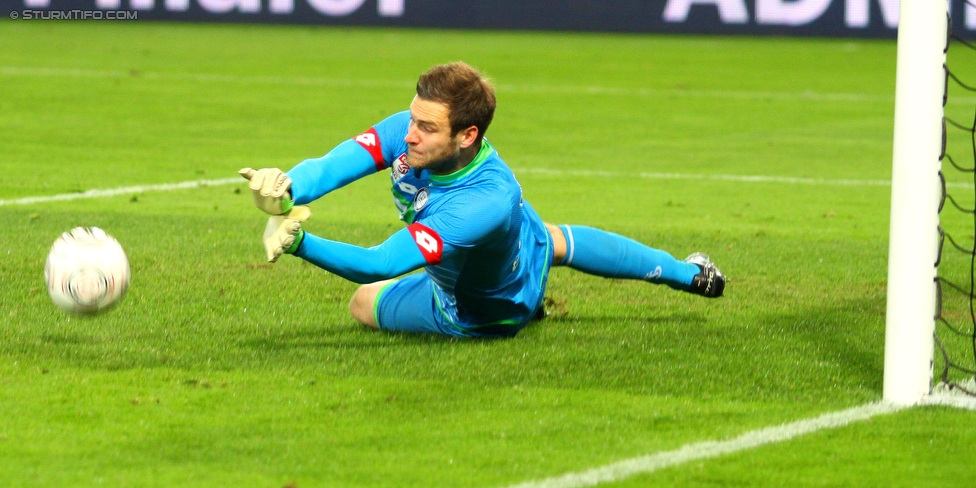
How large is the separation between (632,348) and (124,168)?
6.61 m

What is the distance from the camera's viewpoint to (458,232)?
4785 millimetres

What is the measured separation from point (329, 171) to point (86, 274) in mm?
959

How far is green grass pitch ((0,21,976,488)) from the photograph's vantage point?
3.96 meters

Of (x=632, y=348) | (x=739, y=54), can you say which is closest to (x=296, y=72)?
(x=739, y=54)

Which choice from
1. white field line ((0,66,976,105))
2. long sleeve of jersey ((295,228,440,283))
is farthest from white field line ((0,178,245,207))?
white field line ((0,66,976,105))

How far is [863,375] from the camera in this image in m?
4.94

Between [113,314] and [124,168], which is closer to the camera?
[113,314]

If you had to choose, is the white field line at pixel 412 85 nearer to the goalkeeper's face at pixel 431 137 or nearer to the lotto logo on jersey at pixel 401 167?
the lotto logo on jersey at pixel 401 167

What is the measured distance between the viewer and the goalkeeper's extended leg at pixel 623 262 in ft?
18.8

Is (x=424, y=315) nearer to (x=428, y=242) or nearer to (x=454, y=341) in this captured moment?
(x=454, y=341)

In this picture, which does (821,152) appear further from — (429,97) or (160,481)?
(160,481)

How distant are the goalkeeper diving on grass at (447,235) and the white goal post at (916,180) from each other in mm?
1345

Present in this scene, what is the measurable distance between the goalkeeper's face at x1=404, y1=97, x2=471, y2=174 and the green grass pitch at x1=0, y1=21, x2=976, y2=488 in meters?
0.74

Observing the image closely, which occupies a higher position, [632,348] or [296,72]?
[632,348]
